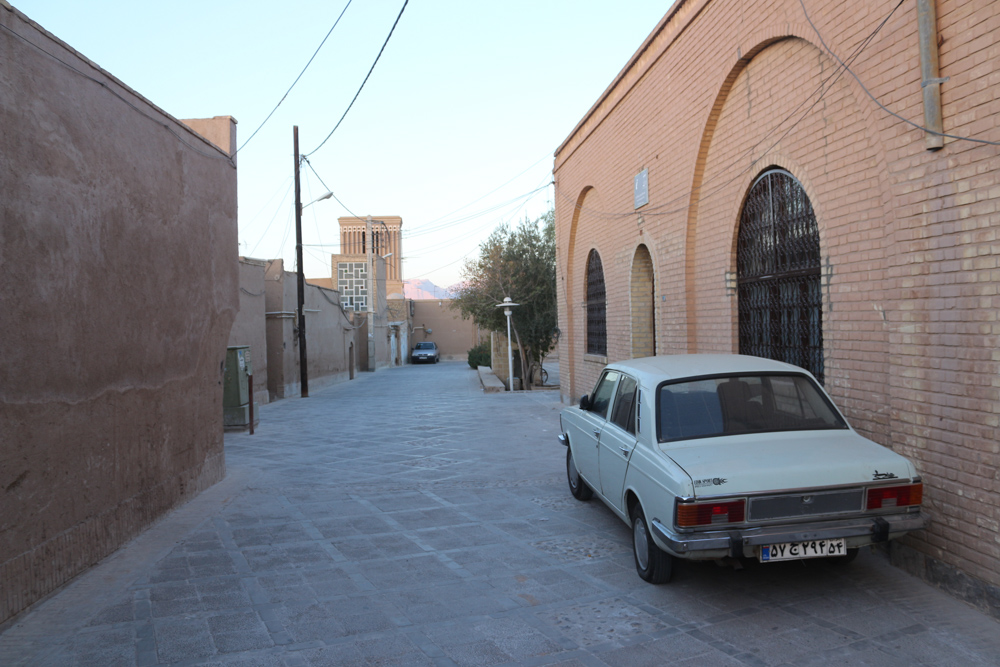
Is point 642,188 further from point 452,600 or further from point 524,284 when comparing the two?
point 524,284

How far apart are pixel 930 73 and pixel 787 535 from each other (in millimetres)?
2934

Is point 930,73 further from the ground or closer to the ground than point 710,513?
further from the ground

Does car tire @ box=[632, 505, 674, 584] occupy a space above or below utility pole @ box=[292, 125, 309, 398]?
below

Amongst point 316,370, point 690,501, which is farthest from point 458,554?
point 316,370

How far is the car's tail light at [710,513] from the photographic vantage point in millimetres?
3824

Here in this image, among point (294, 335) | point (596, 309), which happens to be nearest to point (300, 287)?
point (294, 335)

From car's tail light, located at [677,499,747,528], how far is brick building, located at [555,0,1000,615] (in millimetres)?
1431

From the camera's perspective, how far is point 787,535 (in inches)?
151

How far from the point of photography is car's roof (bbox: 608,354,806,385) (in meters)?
4.88

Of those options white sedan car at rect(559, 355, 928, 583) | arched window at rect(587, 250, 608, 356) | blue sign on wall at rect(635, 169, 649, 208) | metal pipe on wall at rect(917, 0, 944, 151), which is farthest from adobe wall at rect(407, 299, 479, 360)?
metal pipe on wall at rect(917, 0, 944, 151)

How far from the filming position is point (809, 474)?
388 cm

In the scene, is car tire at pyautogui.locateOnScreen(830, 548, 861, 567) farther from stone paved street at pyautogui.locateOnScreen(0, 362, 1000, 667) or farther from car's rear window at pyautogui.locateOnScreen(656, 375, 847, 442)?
car's rear window at pyautogui.locateOnScreen(656, 375, 847, 442)

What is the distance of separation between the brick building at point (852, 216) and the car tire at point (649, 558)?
1.61 meters

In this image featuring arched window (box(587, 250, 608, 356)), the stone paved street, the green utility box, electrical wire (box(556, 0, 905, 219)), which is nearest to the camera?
the stone paved street
